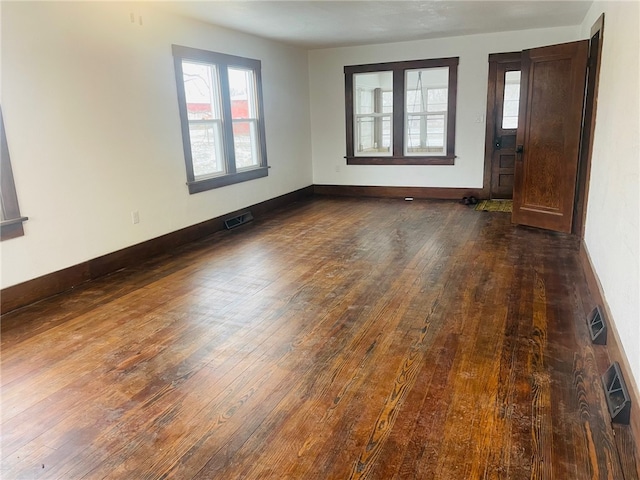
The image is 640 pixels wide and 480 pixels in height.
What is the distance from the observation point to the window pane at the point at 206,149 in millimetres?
5469

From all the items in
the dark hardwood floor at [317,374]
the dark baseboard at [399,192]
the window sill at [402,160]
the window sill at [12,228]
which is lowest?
the dark hardwood floor at [317,374]

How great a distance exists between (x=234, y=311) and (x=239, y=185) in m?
3.18

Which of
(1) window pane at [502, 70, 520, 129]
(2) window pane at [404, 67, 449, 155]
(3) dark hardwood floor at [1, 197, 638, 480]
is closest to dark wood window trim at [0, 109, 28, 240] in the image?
(3) dark hardwood floor at [1, 197, 638, 480]

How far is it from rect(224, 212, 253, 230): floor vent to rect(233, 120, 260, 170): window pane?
66cm

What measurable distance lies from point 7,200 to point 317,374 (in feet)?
8.97

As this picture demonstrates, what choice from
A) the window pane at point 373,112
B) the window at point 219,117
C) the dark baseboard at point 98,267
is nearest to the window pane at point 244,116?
the window at point 219,117

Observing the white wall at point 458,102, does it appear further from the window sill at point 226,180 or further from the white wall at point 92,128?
the white wall at point 92,128

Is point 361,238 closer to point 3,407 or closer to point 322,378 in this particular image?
point 322,378

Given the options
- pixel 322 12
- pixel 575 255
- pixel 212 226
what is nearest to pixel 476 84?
pixel 322 12

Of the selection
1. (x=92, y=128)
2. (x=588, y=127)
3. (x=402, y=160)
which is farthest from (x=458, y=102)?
(x=92, y=128)

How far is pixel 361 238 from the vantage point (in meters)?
5.29

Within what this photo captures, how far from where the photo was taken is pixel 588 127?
474 centimetres

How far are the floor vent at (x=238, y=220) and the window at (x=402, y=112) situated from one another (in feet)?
8.42

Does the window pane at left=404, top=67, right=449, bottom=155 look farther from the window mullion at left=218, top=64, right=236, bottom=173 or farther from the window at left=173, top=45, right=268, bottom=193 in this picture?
the window mullion at left=218, top=64, right=236, bottom=173
